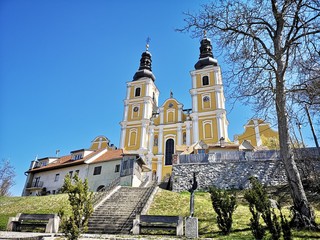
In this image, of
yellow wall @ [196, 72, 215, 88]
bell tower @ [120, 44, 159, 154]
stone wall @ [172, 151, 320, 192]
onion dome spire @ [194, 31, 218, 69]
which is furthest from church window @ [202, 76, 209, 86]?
stone wall @ [172, 151, 320, 192]

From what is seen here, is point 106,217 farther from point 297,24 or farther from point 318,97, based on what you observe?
point 297,24

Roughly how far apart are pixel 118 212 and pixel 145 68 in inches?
1583

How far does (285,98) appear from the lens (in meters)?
10.2

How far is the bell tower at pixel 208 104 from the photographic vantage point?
35.9 m

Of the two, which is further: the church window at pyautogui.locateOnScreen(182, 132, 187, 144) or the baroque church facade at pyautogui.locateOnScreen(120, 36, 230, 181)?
the church window at pyautogui.locateOnScreen(182, 132, 187, 144)

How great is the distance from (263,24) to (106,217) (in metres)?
12.3

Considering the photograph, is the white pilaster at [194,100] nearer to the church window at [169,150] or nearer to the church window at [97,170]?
the church window at [169,150]

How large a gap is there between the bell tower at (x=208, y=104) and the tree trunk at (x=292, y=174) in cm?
2490

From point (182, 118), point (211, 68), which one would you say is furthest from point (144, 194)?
point (211, 68)

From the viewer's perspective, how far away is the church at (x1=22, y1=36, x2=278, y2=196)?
28156 mm

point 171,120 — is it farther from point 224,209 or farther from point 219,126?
point 224,209

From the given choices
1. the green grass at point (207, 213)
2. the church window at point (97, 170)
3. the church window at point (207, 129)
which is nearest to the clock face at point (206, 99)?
the church window at point (207, 129)

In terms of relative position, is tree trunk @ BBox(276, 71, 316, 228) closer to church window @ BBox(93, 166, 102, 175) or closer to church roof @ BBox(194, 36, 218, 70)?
church window @ BBox(93, 166, 102, 175)

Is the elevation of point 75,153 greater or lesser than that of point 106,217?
greater
